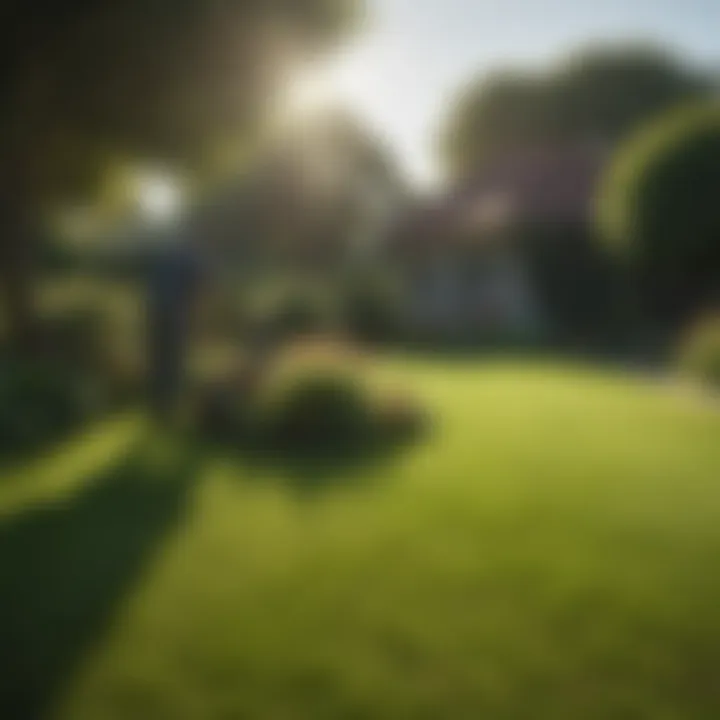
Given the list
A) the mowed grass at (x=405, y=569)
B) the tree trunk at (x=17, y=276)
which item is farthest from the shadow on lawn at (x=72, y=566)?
the tree trunk at (x=17, y=276)

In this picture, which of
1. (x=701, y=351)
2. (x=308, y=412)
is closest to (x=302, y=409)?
(x=308, y=412)

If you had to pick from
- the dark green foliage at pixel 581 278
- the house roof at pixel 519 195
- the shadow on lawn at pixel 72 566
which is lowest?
the shadow on lawn at pixel 72 566

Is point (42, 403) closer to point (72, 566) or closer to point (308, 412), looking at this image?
point (72, 566)

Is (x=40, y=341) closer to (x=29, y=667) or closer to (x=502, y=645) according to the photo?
(x=29, y=667)

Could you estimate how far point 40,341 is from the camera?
4254mm

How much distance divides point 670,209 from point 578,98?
688 millimetres

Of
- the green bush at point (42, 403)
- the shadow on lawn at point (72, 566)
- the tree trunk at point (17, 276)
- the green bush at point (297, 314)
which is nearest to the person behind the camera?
the shadow on lawn at point (72, 566)

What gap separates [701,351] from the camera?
3662 mm

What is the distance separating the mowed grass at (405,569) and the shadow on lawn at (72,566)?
0.01 metres

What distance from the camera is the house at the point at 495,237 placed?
3.38m

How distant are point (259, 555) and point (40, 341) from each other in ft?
6.34

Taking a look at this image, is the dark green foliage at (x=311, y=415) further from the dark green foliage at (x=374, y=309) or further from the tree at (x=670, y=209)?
the tree at (x=670, y=209)

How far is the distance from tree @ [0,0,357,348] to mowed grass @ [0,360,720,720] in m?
1.77

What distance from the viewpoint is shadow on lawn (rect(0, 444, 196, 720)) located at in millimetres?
2586
